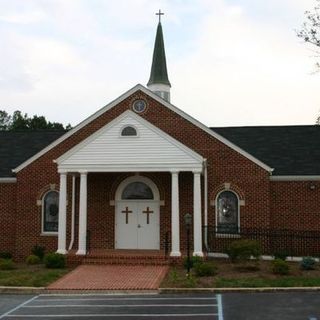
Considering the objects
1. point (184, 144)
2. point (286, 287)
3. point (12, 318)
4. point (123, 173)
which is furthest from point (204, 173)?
point (12, 318)

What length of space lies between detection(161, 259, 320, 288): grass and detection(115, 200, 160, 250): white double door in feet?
12.1

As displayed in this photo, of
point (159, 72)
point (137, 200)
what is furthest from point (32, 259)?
point (159, 72)

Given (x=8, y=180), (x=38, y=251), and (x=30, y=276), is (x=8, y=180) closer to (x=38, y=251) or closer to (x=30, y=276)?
(x=38, y=251)

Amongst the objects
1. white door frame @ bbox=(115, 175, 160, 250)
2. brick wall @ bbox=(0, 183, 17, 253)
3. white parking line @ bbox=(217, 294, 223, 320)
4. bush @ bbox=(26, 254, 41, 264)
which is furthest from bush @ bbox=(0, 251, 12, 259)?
white parking line @ bbox=(217, 294, 223, 320)

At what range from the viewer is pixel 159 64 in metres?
38.5

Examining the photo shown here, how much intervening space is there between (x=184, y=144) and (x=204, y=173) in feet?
4.81

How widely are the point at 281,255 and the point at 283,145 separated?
6.00 meters

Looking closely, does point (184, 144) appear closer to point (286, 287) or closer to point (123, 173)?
point (123, 173)

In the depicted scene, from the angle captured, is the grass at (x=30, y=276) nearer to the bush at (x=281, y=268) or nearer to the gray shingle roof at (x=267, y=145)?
the gray shingle roof at (x=267, y=145)

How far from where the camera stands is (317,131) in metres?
27.0

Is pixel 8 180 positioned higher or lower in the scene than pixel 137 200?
higher

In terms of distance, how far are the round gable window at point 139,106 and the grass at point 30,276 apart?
7.68 m

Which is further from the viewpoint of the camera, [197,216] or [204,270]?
[197,216]

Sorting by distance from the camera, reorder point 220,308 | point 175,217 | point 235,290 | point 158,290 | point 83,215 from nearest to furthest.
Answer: point 220,308
point 235,290
point 158,290
point 175,217
point 83,215
